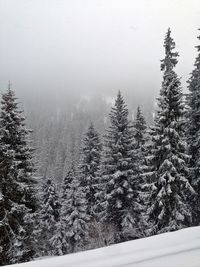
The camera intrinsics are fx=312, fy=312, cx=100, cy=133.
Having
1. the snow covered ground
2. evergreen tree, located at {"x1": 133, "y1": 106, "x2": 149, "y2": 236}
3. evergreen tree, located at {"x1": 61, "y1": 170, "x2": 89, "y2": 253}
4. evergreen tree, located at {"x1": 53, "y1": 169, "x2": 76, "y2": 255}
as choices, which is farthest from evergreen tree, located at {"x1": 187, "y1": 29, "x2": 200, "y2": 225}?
the snow covered ground

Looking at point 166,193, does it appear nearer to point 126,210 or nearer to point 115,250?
point 126,210

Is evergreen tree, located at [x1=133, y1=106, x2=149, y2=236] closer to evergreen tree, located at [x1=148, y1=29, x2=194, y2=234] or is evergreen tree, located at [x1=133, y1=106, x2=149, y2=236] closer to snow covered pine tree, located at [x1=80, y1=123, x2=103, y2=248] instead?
evergreen tree, located at [x1=148, y1=29, x2=194, y2=234]

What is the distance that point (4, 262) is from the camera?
623 inches

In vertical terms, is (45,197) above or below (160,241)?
below

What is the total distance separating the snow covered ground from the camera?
452 cm

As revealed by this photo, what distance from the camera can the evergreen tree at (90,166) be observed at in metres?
30.0

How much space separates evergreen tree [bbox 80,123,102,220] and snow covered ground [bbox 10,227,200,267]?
24.2 metres

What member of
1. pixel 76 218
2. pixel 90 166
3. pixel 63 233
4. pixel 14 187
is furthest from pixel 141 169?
pixel 63 233

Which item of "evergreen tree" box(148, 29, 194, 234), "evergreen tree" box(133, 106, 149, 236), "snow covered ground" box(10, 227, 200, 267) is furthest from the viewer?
"evergreen tree" box(133, 106, 149, 236)

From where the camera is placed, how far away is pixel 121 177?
24.5 meters

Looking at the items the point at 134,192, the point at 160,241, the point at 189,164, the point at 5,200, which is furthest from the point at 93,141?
the point at 160,241

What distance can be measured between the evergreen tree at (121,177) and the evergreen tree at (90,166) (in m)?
4.59

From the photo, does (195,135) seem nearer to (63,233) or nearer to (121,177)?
(121,177)

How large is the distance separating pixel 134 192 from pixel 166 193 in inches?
222
